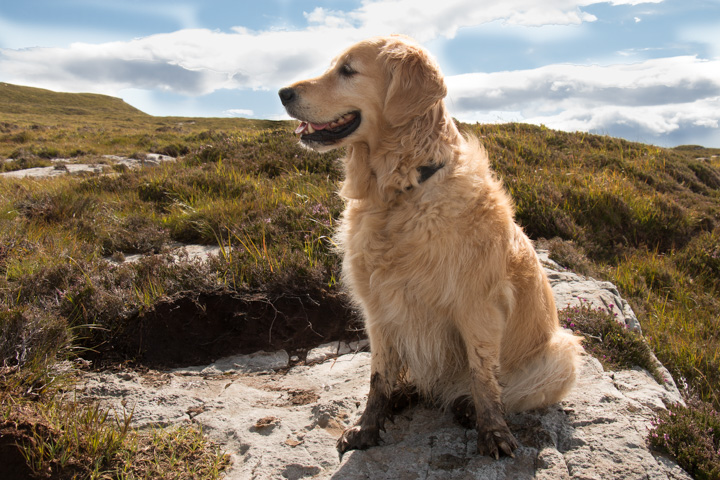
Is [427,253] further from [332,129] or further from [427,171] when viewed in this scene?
[332,129]

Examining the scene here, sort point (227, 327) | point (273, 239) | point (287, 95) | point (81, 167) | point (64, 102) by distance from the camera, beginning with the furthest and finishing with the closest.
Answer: point (64, 102)
point (81, 167)
point (273, 239)
point (227, 327)
point (287, 95)

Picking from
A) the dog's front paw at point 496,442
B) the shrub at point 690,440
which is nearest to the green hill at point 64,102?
the dog's front paw at point 496,442

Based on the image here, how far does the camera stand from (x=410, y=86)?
107 inches

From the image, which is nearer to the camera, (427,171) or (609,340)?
(427,171)

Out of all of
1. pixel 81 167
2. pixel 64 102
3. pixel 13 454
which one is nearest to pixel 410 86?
pixel 13 454

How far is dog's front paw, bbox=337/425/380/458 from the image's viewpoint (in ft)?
8.96

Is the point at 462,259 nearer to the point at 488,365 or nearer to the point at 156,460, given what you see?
the point at 488,365

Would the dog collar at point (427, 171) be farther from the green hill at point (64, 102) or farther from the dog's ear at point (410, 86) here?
the green hill at point (64, 102)

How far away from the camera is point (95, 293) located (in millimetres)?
4070

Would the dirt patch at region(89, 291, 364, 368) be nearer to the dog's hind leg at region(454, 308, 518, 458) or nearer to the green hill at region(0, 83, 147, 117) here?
the dog's hind leg at region(454, 308, 518, 458)

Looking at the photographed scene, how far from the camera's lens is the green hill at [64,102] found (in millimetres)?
63981

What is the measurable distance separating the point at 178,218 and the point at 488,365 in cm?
459

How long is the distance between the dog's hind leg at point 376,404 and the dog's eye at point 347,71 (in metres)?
1.57

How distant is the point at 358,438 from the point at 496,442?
758 millimetres
